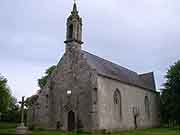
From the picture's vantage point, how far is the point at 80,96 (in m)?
34.3

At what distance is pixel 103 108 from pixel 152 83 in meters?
24.6

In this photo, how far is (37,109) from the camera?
37969 mm

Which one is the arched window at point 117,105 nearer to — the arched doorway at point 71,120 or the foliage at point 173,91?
the arched doorway at point 71,120

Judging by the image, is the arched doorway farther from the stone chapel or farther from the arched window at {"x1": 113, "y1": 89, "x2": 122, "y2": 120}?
the arched window at {"x1": 113, "y1": 89, "x2": 122, "y2": 120}

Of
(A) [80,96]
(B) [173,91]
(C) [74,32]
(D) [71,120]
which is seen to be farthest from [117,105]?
(B) [173,91]

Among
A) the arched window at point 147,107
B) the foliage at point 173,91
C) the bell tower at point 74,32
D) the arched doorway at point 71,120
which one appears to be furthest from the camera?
the arched window at point 147,107

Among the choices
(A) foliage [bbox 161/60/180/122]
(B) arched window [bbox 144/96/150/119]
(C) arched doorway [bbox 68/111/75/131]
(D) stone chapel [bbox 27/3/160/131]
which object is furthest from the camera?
(B) arched window [bbox 144/96/150/119]

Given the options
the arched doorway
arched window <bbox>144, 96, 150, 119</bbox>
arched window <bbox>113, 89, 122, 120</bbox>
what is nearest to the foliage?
arched window <bbox>144, 96, 150, 119</bbox>

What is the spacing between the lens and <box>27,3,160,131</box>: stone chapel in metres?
33.1

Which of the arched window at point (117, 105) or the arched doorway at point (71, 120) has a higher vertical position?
the arched window at point (117, 105)

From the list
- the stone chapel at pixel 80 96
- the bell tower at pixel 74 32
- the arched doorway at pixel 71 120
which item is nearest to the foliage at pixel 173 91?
the stone chapel at pixel 80 96

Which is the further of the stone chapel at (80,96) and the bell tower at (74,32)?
the bell tower at (74,32)

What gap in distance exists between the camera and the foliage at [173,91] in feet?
144

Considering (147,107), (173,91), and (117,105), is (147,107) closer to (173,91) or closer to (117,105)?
(173,91)
